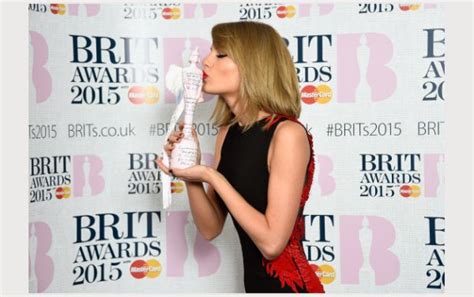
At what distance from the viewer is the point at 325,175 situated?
7.25ft

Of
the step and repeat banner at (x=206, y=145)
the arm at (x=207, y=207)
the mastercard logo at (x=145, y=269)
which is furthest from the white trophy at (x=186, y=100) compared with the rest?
the mastercard logo at (x=145, y=269)

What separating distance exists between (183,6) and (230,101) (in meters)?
0.86

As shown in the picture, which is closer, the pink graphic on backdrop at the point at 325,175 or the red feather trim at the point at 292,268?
the red feather trim at the point at 292,268

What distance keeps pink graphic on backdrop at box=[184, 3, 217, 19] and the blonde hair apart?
734 mm

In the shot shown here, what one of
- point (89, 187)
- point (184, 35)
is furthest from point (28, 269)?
point (184, 35)

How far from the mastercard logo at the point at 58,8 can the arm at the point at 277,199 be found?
3.74 ft

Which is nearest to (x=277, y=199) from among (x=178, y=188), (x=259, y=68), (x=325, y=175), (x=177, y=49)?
(x=259, y=68)

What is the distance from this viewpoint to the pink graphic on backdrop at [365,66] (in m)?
2.17

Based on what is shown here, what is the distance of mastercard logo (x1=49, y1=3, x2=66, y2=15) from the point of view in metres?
2.12

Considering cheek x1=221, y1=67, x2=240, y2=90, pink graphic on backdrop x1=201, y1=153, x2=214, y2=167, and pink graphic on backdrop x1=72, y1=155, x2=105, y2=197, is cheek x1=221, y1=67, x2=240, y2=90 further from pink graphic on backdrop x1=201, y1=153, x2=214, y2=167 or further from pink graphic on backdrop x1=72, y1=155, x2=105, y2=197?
pink graphic on backdrop x1=72, y1=155, x2=105, y2=197

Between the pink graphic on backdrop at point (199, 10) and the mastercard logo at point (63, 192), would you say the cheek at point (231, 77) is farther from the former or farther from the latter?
the mastercard logo at point (63, 192)

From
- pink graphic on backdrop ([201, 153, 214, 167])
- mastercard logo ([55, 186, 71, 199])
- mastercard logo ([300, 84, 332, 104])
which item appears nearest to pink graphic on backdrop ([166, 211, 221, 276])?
pink graphic on backdrop ([201, 153, 214, 167])

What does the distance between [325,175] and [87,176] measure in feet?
3.14

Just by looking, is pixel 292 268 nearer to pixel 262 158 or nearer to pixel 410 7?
pixel 262 158
